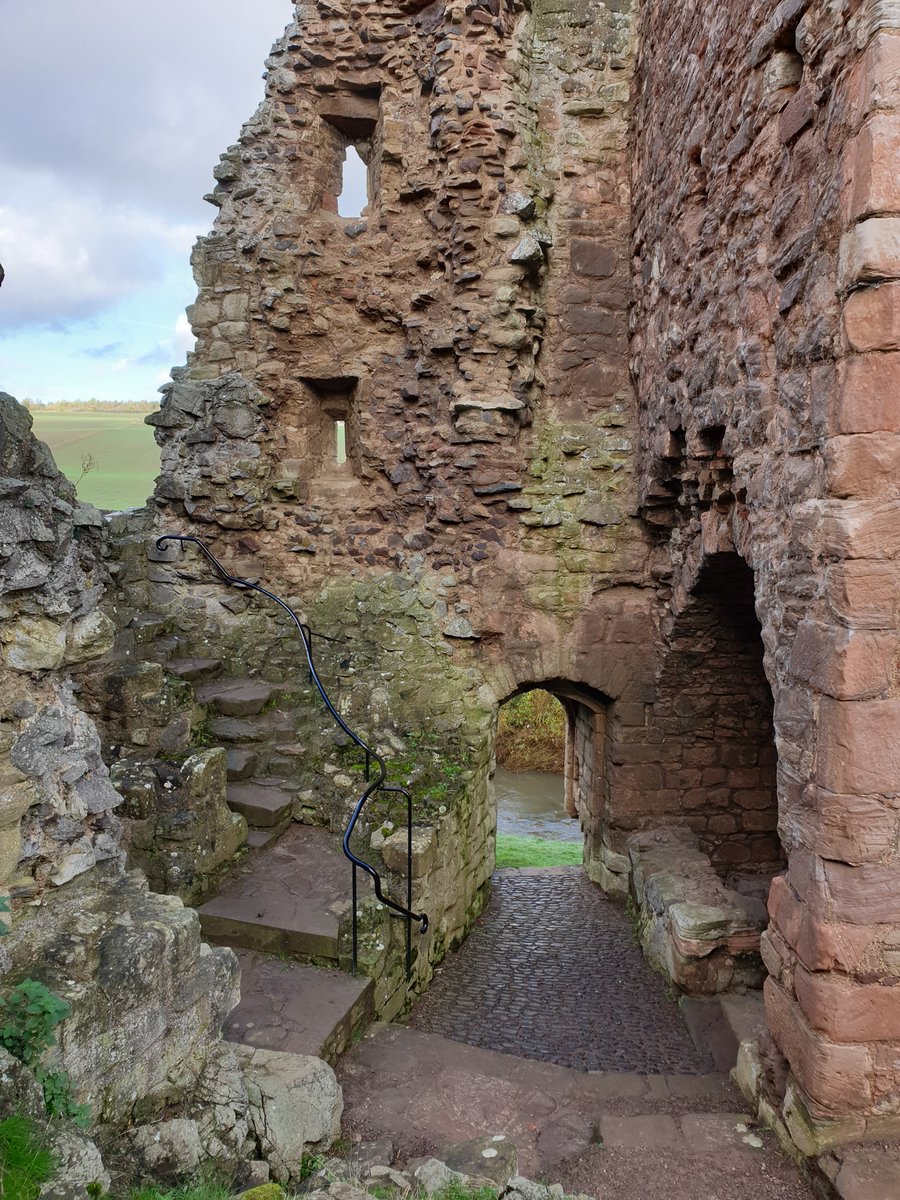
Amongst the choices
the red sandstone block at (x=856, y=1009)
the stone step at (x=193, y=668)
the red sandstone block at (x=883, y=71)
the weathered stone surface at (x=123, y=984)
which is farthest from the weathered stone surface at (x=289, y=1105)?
the red sandstone block at (x=883, y=71)

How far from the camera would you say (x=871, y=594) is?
129 inches

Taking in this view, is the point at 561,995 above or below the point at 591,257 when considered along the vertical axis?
below

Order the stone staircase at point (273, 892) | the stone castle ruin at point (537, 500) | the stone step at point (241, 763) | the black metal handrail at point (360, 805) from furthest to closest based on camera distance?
the stone step at point (241, 763), the black metal handrail at point (360, 805), the stone staircase at point (273, 892), the stone castle ruin at point (537, 500)

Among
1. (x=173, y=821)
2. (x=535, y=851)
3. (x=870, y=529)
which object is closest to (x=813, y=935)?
(x=870, y=529)

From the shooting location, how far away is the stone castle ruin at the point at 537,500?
3619mm

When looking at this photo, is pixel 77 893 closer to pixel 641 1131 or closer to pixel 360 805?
pixel 360 805

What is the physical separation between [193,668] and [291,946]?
2769mm

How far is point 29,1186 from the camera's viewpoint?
2.09 metres

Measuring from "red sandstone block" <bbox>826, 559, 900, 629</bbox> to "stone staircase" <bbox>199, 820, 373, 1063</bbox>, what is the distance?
350 cm

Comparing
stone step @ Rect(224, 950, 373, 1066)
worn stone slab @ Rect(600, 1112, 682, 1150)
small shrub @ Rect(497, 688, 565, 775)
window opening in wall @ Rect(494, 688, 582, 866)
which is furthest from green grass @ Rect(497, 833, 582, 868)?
worn stone slab @ Rect(600, 1112, 682, 1150)

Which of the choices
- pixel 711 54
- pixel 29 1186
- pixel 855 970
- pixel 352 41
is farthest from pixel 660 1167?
pixel 352 41

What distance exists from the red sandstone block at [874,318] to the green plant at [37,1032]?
12.3 ft

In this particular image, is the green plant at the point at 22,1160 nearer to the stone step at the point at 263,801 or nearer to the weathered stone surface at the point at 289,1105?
the weathered stone surface at the point at 289,1105

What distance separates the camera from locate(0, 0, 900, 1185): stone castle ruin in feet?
11.9
